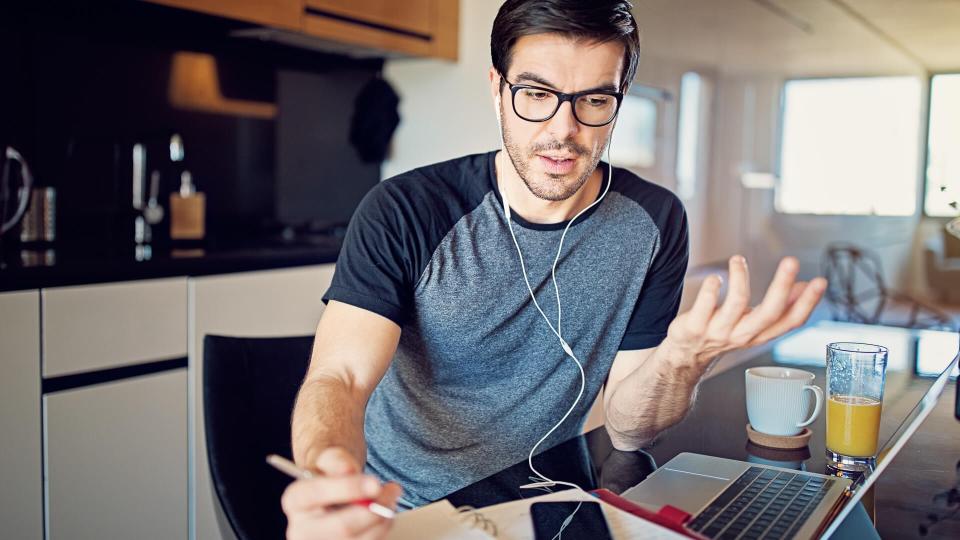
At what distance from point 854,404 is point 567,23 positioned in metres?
0.66

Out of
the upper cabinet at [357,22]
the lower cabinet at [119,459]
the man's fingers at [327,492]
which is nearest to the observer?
the man's fingers at [327,492]

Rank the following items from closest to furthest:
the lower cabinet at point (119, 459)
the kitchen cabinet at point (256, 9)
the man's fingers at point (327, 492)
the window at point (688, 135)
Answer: the man's fingers at point (327, 492), the lower cabinet at point (119, 459), the kitchen cabinet at point (256, 9), the window at point (688, 135)

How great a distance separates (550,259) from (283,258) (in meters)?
1.34

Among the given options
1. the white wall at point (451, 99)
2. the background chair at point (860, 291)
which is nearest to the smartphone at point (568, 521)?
the white wall at point (451, 99)

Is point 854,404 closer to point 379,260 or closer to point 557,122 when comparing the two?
point 557,122

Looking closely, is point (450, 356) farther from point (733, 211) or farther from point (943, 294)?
point (943, 294)

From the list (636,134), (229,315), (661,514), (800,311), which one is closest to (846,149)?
(636,134)

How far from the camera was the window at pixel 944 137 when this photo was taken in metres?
4.95

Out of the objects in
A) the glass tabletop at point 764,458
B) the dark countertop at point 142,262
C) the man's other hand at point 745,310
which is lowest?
the glass tabletop at point 764,458

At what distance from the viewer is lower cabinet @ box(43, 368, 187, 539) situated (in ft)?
6.79

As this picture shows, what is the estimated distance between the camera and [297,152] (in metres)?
3.31

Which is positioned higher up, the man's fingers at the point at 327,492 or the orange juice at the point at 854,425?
the man's fingers at the point at 327,492

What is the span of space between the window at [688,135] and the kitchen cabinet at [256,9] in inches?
89.9

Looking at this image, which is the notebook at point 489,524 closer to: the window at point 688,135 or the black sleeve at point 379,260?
the black sleeve at point 379,260
